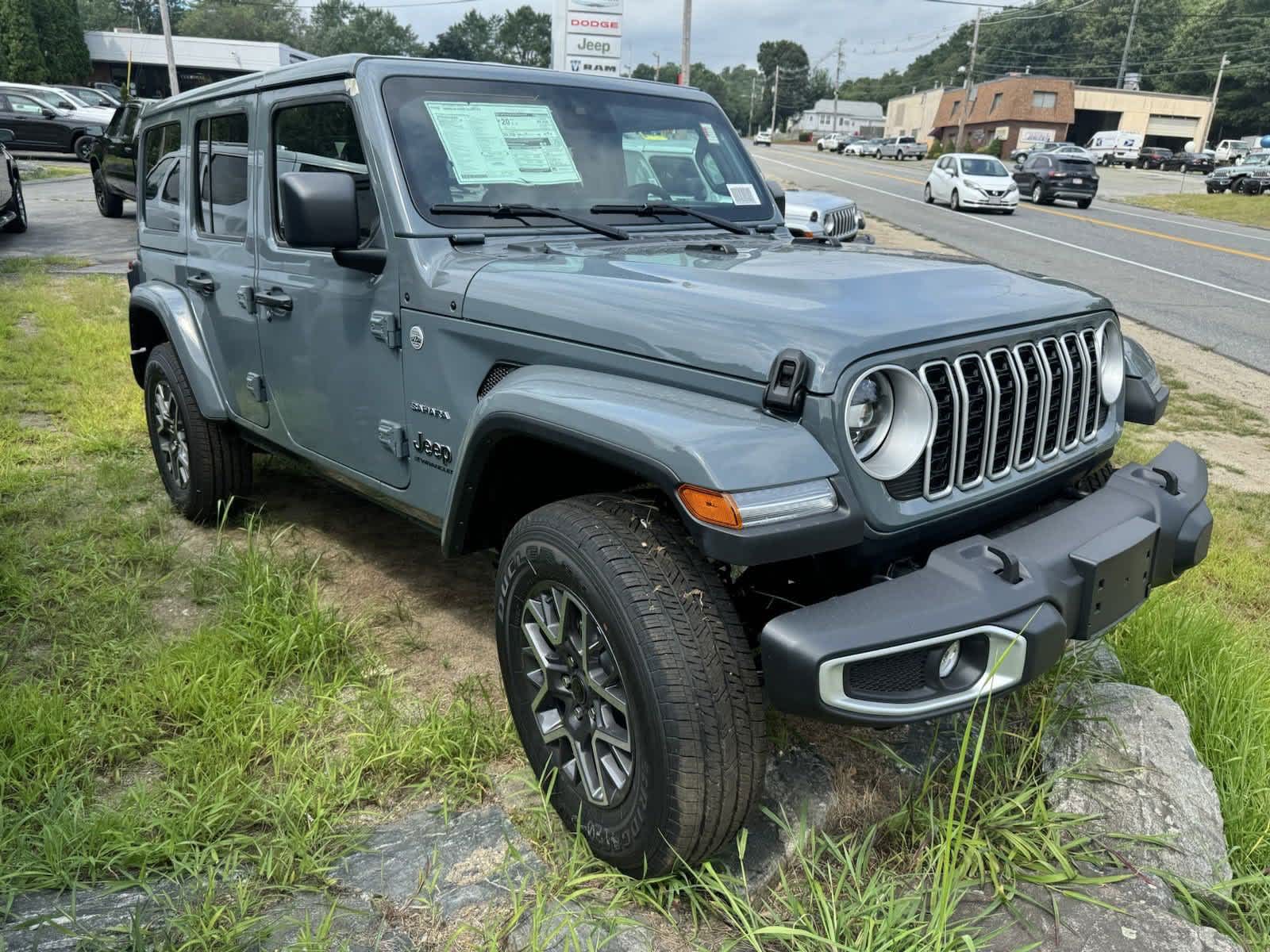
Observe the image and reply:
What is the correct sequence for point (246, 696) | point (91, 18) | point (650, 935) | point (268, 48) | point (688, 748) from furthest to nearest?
point (91, 18) → point (268, 48) → point (246, 696) → point (650, 935) → point (688, 748)

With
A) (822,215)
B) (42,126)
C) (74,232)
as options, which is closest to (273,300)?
(822,215)

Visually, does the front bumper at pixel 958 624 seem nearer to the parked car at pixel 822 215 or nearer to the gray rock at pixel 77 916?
the gray rock at pixel 77 916

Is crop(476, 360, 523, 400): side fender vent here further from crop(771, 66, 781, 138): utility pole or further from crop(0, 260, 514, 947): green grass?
crop(771, 66, 781, 138): utility pole

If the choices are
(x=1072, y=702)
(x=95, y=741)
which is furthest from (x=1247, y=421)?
(x=95, y=741)

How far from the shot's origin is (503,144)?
120 inches

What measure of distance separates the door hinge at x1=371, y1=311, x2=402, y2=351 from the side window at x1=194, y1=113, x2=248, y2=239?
1.15 m

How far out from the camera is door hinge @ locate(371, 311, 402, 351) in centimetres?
289

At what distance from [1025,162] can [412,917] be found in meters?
30.0

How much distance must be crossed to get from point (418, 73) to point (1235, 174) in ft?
124

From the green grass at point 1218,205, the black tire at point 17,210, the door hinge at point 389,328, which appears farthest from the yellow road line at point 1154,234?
the black tire at point 17,210

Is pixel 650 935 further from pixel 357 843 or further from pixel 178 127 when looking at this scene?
pixel 178 127

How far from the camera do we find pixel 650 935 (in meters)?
2.13

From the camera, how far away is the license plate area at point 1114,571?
82.4 inches

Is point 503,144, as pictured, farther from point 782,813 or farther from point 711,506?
point 782,813
